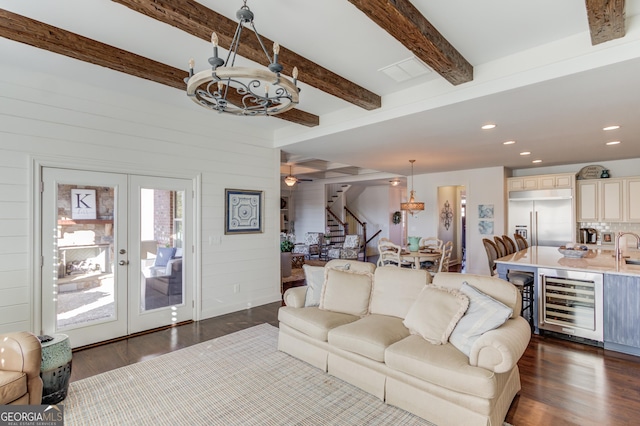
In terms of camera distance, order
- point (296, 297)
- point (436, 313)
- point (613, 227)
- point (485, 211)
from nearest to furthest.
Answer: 1. point (436, 313)
2. point (296, 297)
3. point (613, 227)
4. point (485, 211)

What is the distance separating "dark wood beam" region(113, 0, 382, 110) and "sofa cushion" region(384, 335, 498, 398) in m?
2.48

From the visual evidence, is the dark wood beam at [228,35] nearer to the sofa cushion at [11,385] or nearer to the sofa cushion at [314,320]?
the sofa cushion at [314,320]

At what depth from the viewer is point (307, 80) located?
3.04 metres

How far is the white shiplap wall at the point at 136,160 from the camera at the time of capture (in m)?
3.17

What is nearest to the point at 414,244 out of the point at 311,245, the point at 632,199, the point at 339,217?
the point at 632,199

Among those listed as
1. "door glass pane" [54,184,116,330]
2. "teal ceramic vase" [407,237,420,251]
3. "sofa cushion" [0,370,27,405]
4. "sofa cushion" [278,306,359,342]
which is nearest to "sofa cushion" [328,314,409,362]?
"sofa cushion" [278,306,359,342]

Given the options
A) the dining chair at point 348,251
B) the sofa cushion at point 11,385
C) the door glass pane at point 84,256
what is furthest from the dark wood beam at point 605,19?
the dining chair at point 348,251

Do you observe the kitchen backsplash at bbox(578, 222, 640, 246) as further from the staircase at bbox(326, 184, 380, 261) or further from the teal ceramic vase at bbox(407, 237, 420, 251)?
the staircase at bbox(326, 184, 380, 261)

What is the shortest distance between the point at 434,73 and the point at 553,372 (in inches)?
121

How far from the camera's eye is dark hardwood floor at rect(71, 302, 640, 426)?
236 centimetres

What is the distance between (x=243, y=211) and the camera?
16.6 feet

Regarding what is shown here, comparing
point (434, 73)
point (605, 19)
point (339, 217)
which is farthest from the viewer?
point (339, 217)

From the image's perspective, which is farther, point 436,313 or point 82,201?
point 82,201

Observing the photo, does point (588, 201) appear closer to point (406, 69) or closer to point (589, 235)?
point (589, 235)
